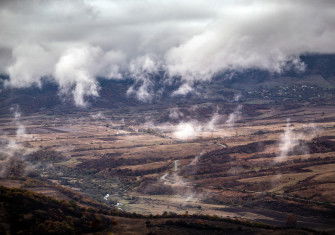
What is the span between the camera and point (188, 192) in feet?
464

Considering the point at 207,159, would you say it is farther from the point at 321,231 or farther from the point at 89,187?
the point at 321,231

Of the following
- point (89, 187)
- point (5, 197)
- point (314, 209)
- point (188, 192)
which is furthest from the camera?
point (89, 187)

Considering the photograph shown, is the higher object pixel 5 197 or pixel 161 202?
pixel 5 197

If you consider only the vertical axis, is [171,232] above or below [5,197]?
below

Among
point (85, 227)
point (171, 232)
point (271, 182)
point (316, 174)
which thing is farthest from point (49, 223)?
point (316, 174)

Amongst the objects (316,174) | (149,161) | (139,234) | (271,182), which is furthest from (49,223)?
(149,161)

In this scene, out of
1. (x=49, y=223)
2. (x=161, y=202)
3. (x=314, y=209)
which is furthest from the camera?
(x=161, y=202)

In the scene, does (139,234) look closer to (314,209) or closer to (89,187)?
(314,209)

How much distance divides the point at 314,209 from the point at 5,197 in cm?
7449

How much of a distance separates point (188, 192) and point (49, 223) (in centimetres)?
6167

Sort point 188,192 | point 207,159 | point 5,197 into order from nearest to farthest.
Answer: point 5,197 → point 188,192 → point 207,159

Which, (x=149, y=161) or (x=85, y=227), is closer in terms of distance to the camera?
(x=85, y=227)

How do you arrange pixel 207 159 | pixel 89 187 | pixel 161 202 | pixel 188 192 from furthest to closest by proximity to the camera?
pixel 207 159, pixel 89 187, pixel 188 192, pixel 161 202

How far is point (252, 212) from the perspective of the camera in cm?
11794
